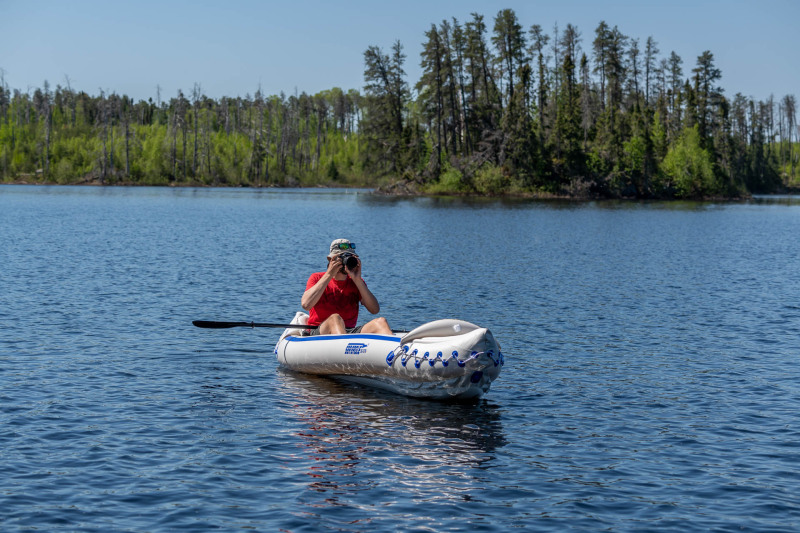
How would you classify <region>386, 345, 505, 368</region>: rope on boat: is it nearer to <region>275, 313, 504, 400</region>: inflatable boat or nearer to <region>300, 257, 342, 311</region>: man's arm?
<region>275, 313, 504, 400</region>: inflatable boat

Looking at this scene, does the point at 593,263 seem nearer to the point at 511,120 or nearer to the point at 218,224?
the point at 218,224

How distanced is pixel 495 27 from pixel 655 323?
267 ft

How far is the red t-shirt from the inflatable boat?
2.44 ft

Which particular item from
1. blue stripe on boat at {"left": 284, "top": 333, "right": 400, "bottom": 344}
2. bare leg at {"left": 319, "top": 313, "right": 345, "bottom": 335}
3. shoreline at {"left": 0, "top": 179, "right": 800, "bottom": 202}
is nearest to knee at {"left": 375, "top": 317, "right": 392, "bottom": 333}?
blue stripe on boat at {"left": 284, "top": 333, "right": 400, "bottom": 344}

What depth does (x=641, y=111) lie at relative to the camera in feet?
357

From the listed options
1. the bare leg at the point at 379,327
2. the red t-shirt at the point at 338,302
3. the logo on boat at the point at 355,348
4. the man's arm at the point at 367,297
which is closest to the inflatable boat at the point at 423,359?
the logo on boat at the point at 355,348

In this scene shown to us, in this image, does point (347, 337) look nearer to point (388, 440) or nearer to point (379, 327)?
point (379, 327)

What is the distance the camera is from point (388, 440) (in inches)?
410

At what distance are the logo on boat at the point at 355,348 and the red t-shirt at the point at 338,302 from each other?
1.09 meters

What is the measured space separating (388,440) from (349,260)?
12.2 feet

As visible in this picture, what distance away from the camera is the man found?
13258 millimetres

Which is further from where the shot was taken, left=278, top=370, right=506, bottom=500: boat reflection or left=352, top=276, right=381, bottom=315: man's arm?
left=352, top=276, right=381, bottom=315: man's arm

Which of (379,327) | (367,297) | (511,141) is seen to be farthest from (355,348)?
(511,141)

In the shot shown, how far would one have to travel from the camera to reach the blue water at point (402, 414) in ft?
27.1
